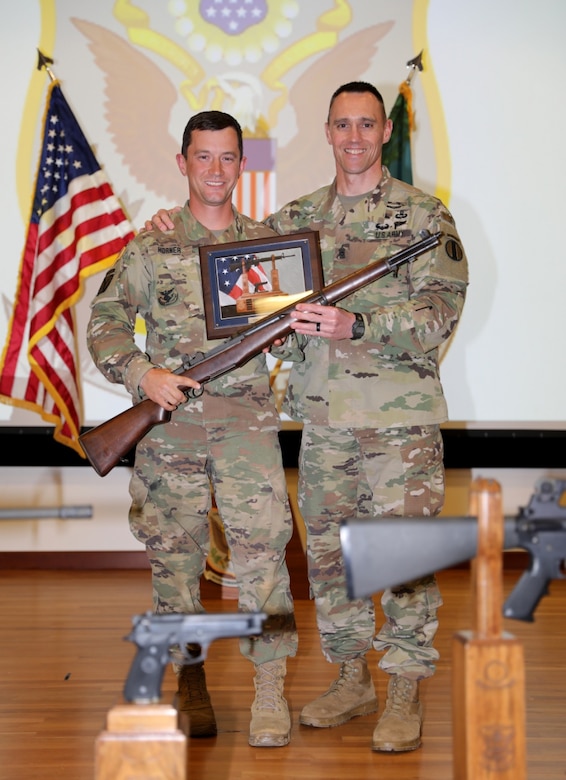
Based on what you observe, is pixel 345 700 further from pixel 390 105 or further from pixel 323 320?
pixel 390 105

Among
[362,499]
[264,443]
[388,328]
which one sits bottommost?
[362,499]

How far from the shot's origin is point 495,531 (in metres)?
Result: 1.34

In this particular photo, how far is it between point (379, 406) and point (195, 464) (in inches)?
21.5

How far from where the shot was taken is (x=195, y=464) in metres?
2.64

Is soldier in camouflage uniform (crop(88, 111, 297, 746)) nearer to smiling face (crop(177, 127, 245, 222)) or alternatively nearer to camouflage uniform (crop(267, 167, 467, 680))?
smiling face (crop(177, 127, 245, 222))

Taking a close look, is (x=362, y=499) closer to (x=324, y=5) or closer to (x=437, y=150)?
(x=437, y=150)

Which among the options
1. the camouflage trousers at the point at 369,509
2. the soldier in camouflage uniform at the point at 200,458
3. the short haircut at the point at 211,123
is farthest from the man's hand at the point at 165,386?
the short haircut at the point at 211,123

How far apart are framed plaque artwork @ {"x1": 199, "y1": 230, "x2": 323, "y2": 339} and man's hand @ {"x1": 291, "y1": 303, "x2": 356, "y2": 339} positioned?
121 mm

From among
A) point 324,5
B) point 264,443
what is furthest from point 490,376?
point 264,443

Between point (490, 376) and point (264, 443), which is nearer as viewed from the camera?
point (264, 443)

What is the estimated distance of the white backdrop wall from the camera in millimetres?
4559

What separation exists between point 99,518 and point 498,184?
2631 mm

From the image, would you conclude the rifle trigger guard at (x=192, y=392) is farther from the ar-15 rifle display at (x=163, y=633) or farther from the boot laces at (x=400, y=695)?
the ar-15 rifle display at (x=163, y=633)

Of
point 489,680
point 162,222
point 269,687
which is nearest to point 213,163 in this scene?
point 162,222
